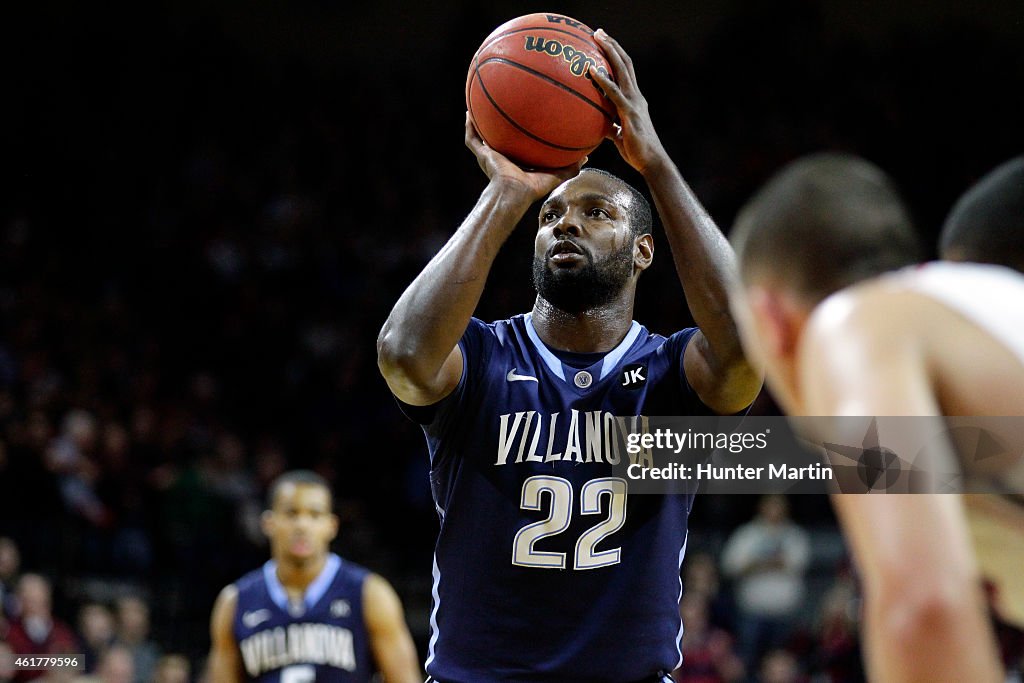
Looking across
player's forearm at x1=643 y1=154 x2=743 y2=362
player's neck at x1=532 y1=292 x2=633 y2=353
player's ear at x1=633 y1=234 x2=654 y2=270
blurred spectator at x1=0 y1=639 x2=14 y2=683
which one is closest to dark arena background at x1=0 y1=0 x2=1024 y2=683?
blurred spectator at x1=0 y1=639 x2=14 y2=683

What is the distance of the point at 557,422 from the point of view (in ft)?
11.5

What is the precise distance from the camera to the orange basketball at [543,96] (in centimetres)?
359

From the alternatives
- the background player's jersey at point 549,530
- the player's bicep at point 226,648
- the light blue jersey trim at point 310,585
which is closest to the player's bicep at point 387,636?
the light blue jersey trim at point 310,585

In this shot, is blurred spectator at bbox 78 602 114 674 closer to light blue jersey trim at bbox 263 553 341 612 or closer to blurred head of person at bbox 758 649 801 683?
light blue jersey trim at bbox 263 553 341 612

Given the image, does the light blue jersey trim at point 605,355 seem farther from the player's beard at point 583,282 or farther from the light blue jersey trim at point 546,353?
the player's beard at point 583,282

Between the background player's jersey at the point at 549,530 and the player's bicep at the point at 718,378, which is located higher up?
the player's bicep at the point at 718,378

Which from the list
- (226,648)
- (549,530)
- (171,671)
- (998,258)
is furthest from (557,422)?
(171,671)

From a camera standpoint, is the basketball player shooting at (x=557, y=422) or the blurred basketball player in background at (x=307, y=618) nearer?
the basketball player shooting at (x=557, y=422)

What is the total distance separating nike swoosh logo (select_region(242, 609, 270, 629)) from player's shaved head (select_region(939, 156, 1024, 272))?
15.8 ft

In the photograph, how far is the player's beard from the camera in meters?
3.67

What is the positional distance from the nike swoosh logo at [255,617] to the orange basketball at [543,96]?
3.64 meters

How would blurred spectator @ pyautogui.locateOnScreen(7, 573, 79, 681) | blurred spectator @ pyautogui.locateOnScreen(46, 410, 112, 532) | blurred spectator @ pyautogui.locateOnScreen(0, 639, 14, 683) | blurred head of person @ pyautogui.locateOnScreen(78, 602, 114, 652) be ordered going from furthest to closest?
1. blurred spectator @ pyautogui.locateOnScreen(46, 410, 112, 532)
2. blurred head of person @ pyautogui.locateOnScreen(78, 602, 114, 652)
3. blurred spectator @ pyautogui.locateOnScreen(7, 573, 79, 681)
4. blurred spectator @ pyautogui.locateOnScreen(0, 639, 14, 683)

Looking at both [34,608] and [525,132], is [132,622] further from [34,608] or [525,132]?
[525,132]

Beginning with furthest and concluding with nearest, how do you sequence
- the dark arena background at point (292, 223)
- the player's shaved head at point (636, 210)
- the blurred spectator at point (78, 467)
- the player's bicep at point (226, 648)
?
the blurred spectator at point (78, 467) < the dark arena background at point (292, 223) < the player's bicep at point (226, 648) < the player's shaved head at point (636, 210)
